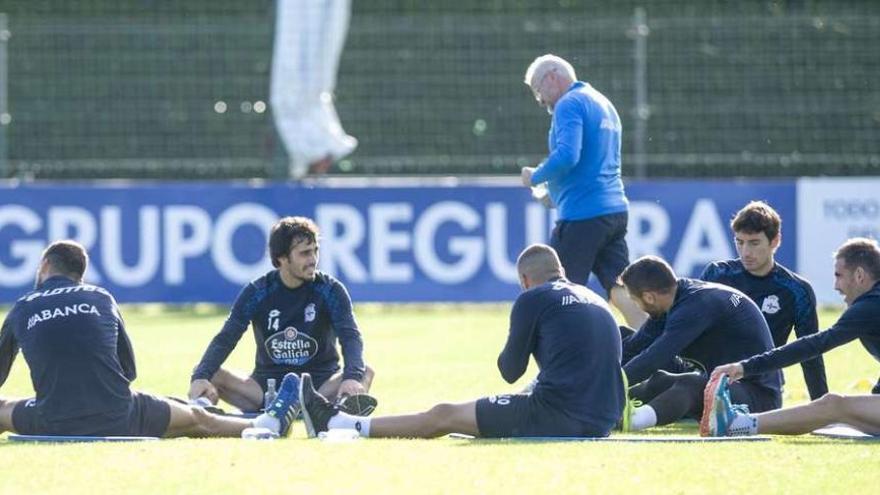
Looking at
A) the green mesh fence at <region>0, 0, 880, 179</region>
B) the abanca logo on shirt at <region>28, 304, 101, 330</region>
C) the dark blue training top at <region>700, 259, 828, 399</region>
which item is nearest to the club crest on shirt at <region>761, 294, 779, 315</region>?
the dark blue training top at <region>700, 259, 828, 399</region>

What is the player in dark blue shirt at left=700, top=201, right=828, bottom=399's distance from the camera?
1054cm

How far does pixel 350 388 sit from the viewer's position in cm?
1008

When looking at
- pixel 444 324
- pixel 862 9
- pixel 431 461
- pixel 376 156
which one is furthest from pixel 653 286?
pixel 862 9

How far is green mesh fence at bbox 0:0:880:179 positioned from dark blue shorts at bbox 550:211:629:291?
28.2ft

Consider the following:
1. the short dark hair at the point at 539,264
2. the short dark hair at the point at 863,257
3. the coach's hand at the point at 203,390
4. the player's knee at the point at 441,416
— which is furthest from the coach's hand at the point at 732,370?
the coach's hand at the point at 203,390

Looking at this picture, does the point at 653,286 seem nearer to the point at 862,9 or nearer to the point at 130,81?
the point at 130,81

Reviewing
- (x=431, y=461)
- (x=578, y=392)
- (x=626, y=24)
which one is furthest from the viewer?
(x=626, y=24)

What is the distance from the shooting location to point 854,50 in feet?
69.8

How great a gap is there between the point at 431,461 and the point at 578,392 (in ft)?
3.18

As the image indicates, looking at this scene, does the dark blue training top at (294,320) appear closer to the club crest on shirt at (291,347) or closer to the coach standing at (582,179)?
the club crest on shirt at (291,347)

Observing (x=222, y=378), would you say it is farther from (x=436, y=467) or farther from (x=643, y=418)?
(x=436, y=467)

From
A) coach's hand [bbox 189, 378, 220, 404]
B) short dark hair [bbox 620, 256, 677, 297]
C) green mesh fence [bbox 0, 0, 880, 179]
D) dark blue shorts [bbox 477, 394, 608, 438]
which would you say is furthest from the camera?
green mesh fence [bbox 0, 0, 880, 179]

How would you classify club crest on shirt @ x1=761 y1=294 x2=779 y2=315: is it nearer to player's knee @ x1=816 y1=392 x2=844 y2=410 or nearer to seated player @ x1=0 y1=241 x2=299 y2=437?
player's knee @ x1=816 y1=392 x2=844 y2=410

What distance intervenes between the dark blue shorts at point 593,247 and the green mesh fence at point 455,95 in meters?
8.60
